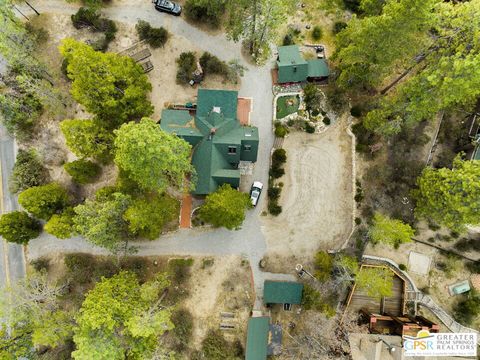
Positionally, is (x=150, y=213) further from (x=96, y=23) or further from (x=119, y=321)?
(x=96, y=23)

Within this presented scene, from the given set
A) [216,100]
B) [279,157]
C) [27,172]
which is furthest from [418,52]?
[27,172]

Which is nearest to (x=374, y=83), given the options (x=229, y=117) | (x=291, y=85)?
(x=291, y=85)

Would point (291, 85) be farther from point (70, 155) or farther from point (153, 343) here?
point (153, 343)

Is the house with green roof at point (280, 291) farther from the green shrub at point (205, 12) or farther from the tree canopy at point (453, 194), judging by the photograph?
the green shrub at point (205, 12)

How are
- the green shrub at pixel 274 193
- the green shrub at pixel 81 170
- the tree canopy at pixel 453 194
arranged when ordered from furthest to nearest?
the green shrub at pixel 274 193 → the green shrub at pixel 81 170 → the tree canopy at pixel 453 194

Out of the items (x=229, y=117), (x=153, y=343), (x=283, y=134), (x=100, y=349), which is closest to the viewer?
(x=100, y=349)

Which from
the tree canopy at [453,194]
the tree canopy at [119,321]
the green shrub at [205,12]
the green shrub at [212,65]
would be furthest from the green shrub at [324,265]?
the green shrub at [205,12]
